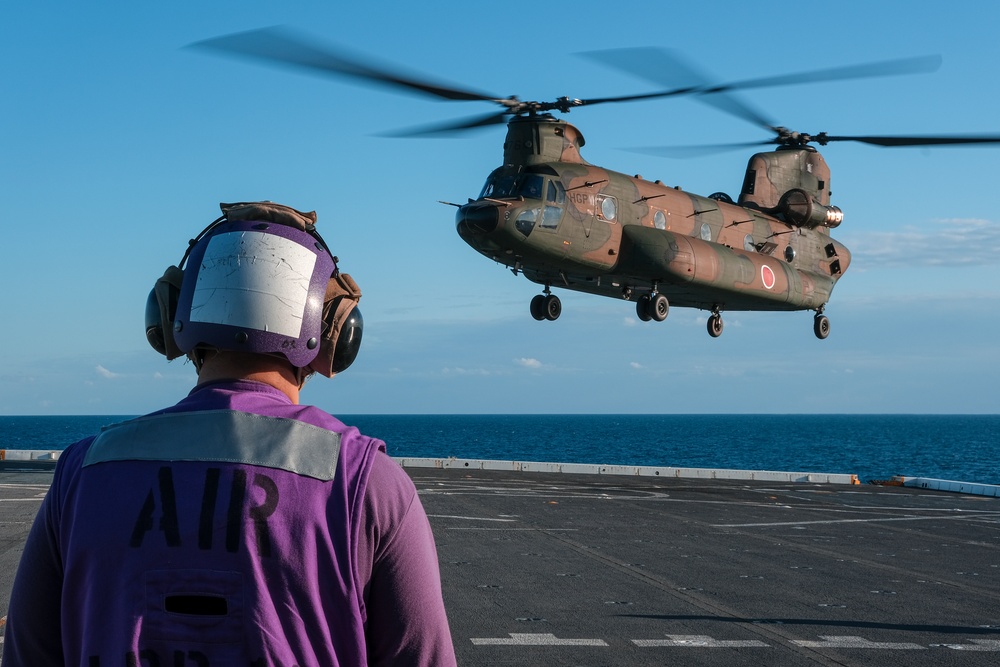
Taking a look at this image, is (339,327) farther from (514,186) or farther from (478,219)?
(514,186)

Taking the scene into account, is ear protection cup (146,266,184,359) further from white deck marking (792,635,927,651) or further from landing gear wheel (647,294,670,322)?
landing gear wheel (647,294,670,322)

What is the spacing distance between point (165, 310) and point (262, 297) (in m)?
0.42

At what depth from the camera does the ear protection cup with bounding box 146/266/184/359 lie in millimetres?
2840

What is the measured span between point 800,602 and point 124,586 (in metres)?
9.84

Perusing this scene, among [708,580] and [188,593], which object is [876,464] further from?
[188,593]

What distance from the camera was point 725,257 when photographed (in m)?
26.8

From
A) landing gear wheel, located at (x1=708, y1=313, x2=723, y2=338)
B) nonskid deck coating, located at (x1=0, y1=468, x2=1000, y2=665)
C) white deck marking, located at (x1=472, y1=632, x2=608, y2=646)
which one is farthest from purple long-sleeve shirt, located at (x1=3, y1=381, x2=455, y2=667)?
landing gear wheel, located at (x1=708, y1=313, x2=723, y2=338)

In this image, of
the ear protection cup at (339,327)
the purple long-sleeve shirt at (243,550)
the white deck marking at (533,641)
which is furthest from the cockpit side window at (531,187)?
the purple long-sleeve shirt at (243,550)

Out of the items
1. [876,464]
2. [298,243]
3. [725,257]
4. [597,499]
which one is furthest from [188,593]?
[876,464]

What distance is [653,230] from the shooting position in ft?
83.7

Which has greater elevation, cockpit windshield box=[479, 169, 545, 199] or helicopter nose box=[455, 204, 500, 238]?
cockpit windshield box=[479, 169, 545, 199]

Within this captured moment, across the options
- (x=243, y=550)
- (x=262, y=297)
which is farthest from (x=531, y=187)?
(x=243, y=550)

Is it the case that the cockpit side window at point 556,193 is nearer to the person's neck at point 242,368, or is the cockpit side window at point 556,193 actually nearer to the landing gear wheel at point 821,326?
the landing gear wheel at point 821,326

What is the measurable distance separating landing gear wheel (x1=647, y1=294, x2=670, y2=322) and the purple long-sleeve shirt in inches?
951
